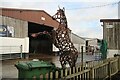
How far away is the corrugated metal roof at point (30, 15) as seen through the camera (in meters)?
32.2

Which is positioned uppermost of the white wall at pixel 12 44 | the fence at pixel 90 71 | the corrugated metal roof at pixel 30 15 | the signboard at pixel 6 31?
the corrugated metal roof at pixel 30 15

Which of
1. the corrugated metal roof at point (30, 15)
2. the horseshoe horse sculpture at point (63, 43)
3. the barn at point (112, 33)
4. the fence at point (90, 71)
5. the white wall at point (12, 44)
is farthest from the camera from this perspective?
the corrugated metal roof at point (30, 15)

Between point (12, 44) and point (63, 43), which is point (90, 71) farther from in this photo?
point (12, 44)

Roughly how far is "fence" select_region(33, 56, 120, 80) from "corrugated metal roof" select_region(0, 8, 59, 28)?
58.3 feet

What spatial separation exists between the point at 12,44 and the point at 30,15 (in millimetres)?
6928

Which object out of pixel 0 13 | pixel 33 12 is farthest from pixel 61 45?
pixel 33 12

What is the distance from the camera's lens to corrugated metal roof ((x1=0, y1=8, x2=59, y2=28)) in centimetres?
3219

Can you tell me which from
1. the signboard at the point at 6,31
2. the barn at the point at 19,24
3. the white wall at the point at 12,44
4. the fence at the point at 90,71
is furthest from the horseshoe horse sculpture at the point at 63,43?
the signboard at the point at 6,31

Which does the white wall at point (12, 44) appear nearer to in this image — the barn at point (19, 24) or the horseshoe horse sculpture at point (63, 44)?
the barn at point (19, 24)

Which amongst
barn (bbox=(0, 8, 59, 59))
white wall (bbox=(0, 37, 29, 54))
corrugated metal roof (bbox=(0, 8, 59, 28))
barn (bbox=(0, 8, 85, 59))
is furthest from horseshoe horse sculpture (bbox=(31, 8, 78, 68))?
corrugated metal roof (bbox=(0, 8, 59, 28))

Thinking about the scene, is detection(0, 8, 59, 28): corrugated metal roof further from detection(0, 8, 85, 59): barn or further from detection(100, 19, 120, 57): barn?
detection(100, 19, 120, 57): barn

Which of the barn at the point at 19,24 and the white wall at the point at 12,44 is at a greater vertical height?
the barn at the point at 19,24

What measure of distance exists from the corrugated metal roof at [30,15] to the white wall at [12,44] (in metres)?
2.62

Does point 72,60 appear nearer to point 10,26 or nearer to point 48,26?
point 10,26
